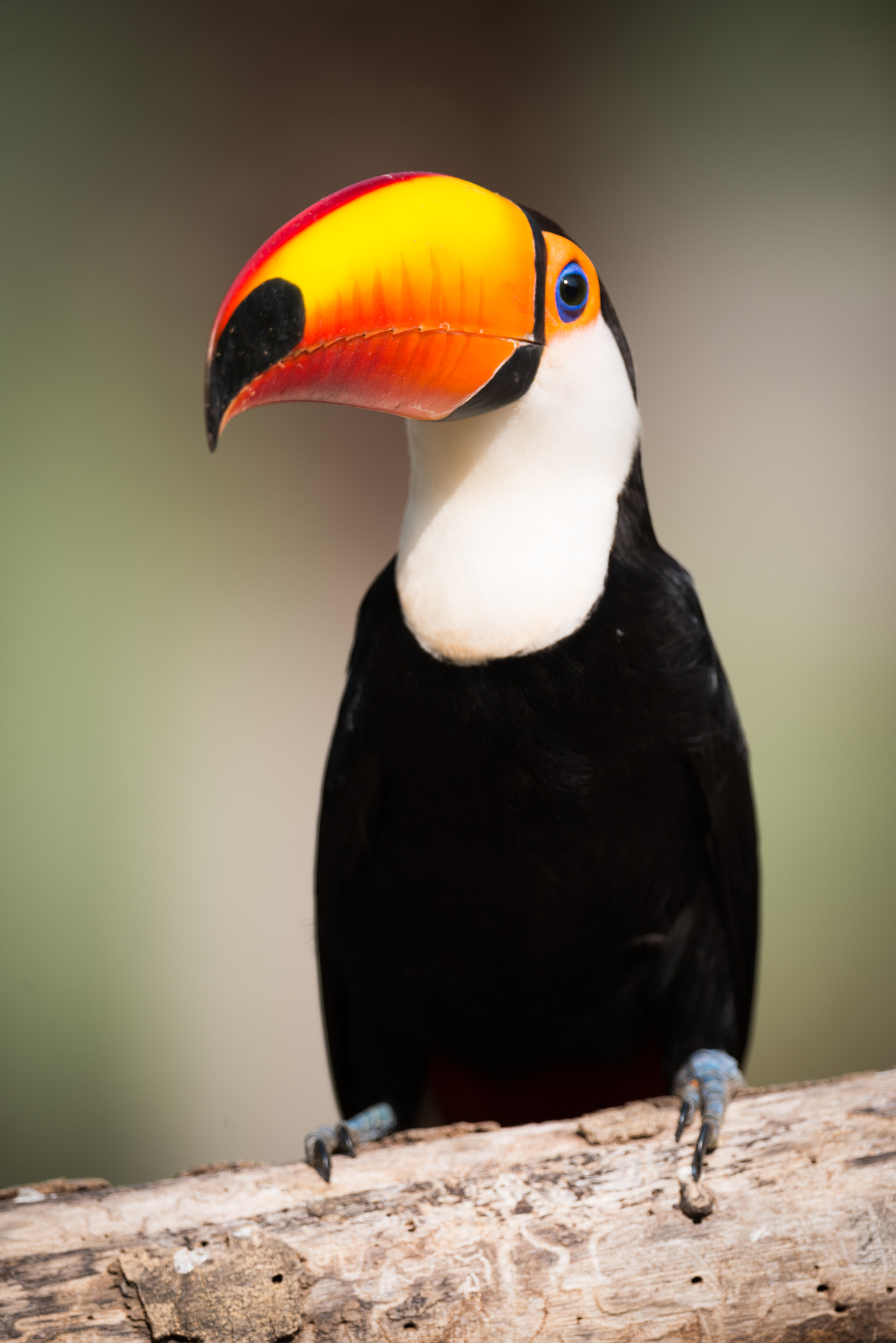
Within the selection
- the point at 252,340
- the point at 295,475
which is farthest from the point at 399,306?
the point at 295,475

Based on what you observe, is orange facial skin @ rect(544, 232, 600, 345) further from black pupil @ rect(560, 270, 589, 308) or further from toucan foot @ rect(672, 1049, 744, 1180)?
toucan foot @ rect(672, 1049, 744, 1180)

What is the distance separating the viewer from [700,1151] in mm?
1452

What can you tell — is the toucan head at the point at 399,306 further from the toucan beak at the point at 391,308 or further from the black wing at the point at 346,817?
the black wing at the point at 346,817

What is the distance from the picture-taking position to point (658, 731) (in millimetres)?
1664

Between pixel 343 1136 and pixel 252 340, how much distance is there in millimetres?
1034

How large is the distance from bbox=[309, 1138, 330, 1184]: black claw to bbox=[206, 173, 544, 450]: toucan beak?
2.87 ft

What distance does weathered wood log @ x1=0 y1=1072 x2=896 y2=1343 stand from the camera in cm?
127

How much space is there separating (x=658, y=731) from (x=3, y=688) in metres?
2.30

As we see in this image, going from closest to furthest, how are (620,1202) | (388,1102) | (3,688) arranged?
(620,1202) → (388,1102) → (3,688)

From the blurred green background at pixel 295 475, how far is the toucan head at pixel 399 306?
2121 millimetres

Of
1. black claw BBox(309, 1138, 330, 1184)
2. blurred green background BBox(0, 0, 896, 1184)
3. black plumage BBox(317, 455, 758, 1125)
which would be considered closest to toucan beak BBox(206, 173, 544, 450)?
black plumage BBox(317, 455, 758, 1125)

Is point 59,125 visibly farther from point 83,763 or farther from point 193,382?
point 83,763

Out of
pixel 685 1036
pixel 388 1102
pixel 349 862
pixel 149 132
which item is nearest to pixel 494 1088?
pixel 388 1102

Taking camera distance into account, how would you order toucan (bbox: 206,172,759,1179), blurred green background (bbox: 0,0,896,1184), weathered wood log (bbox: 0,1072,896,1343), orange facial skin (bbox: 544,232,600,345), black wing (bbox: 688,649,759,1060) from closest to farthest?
weathered wood log (bbox: 0,1072,896,1343) → toucan (bbox: 206,172,759,1179) → orange facial skin (bbox: 544,232,600,345) → black wing (bbox: 688,649,759,1060) → blurred green background (bbox: 0,0,896,1184)
